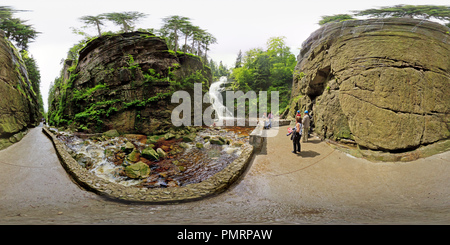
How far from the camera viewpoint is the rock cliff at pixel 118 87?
10609 mm

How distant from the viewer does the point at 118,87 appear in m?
11.7

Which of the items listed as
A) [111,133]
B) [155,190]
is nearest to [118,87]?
[111,133]

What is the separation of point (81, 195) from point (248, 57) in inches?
925

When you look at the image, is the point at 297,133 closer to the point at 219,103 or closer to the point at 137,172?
the point at 137,172

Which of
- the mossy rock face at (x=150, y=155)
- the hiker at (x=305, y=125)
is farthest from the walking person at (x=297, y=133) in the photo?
the mossy rock face at (x=150, y=155)

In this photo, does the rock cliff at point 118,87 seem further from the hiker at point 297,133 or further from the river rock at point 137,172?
→ the hiker at point 297,133

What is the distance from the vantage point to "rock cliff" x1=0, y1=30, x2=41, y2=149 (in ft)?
12.3

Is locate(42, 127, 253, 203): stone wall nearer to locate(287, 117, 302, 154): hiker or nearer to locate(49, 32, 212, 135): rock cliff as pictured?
locate(287, 117, 302, 154): hiker

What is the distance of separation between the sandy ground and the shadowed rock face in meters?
0.79

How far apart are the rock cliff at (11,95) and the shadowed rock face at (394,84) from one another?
10257 mm

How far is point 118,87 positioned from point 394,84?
1598 cm
